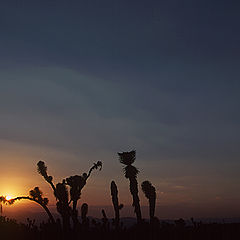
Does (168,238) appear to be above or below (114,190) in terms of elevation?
below

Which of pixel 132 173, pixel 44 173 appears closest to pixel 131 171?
pixel 132 173

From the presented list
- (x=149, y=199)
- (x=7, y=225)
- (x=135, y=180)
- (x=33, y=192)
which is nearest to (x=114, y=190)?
(x=135, y=180)

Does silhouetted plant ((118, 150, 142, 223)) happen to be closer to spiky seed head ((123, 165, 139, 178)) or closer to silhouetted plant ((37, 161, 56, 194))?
spiky seed head ((123, 165, 139, 178))

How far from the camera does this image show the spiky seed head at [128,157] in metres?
24.8

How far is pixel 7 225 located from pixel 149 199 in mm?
7735

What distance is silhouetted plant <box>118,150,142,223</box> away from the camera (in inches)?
905

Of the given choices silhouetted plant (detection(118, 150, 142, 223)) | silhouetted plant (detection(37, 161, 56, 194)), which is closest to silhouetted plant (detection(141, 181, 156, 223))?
silhouetted plant (detection(118, 150, 142, 223))

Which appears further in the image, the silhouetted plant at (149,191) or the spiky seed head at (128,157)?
the spiky seed head at (128,157)

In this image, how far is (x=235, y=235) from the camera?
1464 cm

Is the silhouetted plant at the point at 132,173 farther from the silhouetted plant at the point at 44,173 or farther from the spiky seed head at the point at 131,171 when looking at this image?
the silhouetted plant at the point at 44,173

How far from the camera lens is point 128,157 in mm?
24938

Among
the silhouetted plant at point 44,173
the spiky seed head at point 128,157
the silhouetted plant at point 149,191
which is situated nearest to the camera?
the silhouetted plant at point 149,191

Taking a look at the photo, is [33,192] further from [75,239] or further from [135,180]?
[75,239]

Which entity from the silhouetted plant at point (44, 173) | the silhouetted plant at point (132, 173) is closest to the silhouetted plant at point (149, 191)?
the silhouetted plant at point (132, 173)
